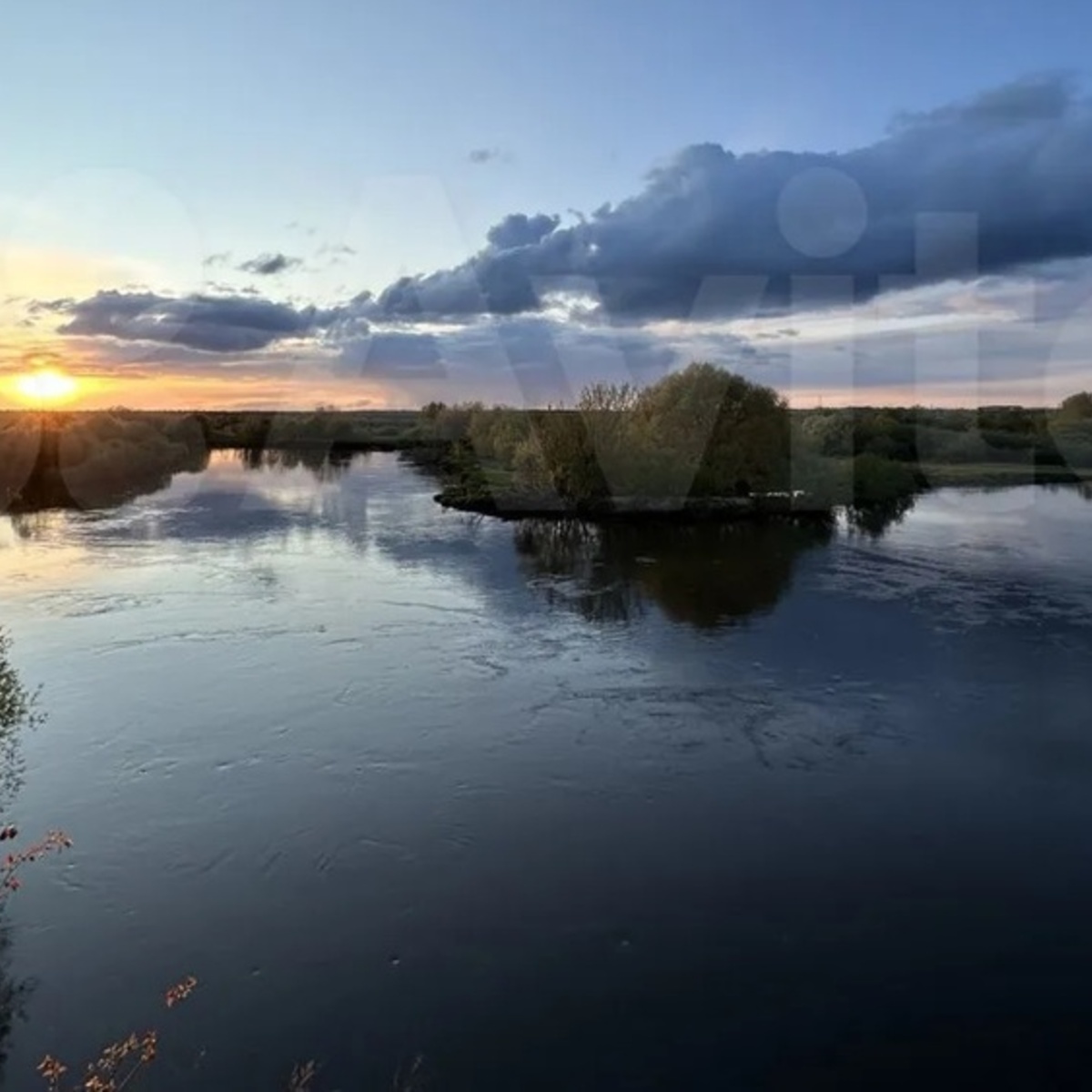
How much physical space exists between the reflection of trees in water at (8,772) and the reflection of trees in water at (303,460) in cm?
4418

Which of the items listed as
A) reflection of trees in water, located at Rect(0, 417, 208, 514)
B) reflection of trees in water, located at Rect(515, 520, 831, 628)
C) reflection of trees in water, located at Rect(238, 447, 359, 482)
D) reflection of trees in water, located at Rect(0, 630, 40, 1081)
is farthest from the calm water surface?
reflection of trees in water, located at Rect(238, 447, 359, 482)

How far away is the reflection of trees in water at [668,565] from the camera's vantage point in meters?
22.9

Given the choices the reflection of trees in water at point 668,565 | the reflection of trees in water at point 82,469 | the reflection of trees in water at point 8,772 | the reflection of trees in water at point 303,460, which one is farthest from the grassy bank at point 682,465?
the reflection of trees in water at point 8,772

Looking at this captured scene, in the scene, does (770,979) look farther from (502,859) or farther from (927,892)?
(502,859)

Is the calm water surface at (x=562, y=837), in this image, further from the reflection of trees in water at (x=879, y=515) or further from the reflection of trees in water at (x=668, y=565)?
the reflection of trees in water at (x=879, y=515)

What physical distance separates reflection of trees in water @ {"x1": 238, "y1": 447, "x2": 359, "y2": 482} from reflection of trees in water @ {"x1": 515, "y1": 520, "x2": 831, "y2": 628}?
27593mm

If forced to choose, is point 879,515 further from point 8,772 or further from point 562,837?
point 8,772

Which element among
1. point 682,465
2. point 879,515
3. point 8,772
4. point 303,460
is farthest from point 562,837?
point 303,460

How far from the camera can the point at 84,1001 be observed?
8211 millimetres

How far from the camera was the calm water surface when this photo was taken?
25.8 ft

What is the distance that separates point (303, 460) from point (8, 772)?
64.8m

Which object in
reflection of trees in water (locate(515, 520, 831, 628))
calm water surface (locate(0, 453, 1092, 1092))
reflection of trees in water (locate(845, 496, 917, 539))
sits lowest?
calm water surface (locate(0, 453, 1092, 1092))

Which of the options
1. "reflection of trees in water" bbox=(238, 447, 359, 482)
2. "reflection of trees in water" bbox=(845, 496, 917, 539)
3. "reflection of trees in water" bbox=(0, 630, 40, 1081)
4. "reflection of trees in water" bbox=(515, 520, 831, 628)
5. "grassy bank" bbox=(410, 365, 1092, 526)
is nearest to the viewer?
"reflection of trees in water" bbox=(0, 630, 40, 1081)

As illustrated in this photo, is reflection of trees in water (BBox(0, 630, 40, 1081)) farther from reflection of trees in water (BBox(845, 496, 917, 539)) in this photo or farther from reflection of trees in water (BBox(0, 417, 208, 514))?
reflection of trees in water (BBox(0, 417, 208, 514))
